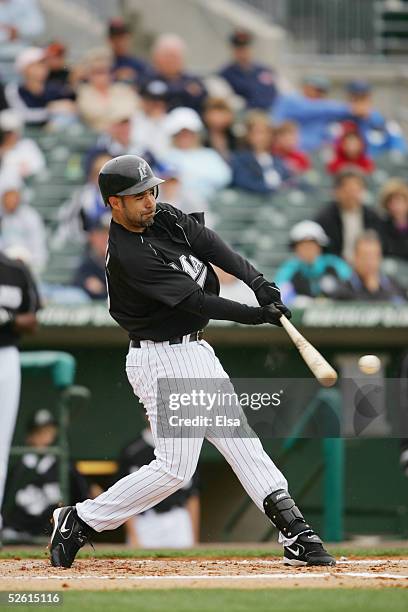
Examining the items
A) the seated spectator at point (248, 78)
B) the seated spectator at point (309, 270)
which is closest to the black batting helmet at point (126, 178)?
the seated spectator at point (309, 270)

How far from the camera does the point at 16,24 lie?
1432cm

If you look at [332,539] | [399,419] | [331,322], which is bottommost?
[332,539]

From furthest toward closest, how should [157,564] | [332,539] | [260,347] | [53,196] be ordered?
[53,196], [260,347], [332,539], [157,564]

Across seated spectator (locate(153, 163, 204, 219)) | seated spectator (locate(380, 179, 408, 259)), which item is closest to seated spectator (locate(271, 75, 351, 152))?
seated spectator (locate(380, 179, 408, 259))

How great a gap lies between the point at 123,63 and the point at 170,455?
8120mm

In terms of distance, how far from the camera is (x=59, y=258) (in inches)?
438

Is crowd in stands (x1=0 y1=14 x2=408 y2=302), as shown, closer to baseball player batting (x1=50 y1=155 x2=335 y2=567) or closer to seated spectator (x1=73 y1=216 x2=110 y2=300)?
seated spectator (x1=73 y1=216 x2=110 y2=300)

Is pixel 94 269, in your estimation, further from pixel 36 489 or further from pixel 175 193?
pixel 36 489

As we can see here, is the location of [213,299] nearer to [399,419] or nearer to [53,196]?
[399,419]

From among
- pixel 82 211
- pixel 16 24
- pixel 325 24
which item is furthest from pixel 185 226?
pixel 325 24

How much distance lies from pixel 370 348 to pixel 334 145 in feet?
12.5

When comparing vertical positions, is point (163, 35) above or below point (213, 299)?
above

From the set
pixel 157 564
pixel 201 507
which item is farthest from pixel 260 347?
pixel 157 564

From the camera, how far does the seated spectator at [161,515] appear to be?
8906 millimetres
